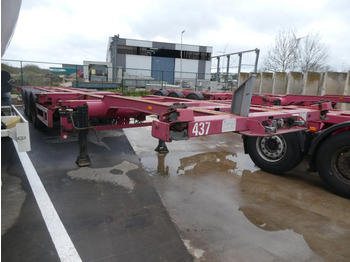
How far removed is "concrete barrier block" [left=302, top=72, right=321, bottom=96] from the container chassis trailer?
9.50 m

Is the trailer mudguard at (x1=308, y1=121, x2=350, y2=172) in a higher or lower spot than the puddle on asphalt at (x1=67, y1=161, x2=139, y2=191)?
higher

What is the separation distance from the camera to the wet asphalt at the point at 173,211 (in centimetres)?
251

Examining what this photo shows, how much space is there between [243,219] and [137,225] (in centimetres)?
125

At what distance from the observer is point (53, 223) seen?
2.83m

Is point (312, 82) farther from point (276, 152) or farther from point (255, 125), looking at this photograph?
point (255, 125)

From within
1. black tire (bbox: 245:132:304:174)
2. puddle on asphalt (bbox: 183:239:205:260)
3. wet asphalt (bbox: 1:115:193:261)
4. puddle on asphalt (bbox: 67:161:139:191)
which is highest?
black tire (bbox: 245:132:304:174)

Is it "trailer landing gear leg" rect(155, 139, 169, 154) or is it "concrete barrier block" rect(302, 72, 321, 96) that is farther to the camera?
"concrete barrier block" rect(302, 72, 321, 96)

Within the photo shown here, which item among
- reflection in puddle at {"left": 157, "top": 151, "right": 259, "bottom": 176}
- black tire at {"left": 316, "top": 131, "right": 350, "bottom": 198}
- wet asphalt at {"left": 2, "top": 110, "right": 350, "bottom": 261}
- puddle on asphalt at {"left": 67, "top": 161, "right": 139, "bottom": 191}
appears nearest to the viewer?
wet asphalt at {"left": 2, "top": 110, "right": 350, "bottom": 261}

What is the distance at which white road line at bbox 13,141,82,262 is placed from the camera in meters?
2.38

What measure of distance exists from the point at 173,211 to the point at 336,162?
2.42 m

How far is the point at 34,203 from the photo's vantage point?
322 centimetres

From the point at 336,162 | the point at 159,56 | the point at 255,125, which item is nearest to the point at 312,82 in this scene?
the point at 336,162

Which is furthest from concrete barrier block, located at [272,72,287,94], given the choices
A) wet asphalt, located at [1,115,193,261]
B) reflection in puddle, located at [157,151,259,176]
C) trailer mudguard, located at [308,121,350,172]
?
wet asphalt, located at [1,115,193,261]

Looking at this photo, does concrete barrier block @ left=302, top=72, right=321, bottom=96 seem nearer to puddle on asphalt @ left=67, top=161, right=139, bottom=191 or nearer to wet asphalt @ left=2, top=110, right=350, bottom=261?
wet asphalt @ left=2, top=110, right=350, bottom=261
